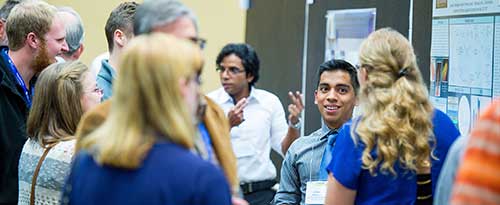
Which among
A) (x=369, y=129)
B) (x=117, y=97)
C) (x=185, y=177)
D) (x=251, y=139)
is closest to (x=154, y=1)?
(x=117, y=97)

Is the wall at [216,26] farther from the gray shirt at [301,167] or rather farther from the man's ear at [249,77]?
the gray shirt at [301,167]

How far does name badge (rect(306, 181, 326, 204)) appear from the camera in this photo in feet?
11.9

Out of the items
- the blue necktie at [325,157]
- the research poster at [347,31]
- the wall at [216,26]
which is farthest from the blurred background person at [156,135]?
the wall at [216,26]

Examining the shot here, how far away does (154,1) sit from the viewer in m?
2.46

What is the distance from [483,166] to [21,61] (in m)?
2.96

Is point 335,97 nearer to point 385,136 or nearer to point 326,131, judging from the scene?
point 326,131

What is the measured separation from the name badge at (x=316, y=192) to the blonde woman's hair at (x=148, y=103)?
1650mm

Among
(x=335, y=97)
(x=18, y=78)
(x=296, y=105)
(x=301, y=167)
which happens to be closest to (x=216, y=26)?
(x=296, y=105)

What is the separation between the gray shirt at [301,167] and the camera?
12.6ft

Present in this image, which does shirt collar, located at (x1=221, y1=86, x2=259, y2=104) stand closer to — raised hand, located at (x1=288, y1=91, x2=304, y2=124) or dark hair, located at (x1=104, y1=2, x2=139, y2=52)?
raised hand, located at (x1=288, y1=91, x2=304, y2=124)

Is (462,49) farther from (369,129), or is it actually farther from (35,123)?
(35,123)

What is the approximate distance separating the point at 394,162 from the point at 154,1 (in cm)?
102

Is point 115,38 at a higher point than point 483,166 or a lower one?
higher

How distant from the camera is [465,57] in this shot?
4539 mm
